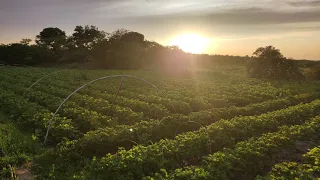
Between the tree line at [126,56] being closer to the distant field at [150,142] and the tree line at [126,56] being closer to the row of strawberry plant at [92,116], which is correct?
the distant field at [150,142]

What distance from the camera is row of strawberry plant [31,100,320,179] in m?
8.01

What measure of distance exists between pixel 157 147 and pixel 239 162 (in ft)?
7.78

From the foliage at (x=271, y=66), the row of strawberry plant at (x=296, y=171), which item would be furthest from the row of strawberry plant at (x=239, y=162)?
the foliage at (x=271, y=66)

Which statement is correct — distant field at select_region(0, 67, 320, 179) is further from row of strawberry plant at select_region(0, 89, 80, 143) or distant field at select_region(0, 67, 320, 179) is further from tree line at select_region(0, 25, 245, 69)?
tree line at select_region(0, 25, 245, 69)

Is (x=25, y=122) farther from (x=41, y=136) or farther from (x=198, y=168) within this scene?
(x=198, y=168)

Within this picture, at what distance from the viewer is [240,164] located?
27.4ft

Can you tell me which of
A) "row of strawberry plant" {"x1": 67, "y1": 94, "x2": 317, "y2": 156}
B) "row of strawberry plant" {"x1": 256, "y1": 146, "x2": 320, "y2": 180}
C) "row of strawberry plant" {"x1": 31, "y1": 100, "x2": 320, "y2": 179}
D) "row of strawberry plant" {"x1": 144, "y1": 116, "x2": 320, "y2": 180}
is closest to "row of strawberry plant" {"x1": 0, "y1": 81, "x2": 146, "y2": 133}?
"row of strawberry plant" {"x1": 67, "y1": 94, "x2": 317, "y2": 156}

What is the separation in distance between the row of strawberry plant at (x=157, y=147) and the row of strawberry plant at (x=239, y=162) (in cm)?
37

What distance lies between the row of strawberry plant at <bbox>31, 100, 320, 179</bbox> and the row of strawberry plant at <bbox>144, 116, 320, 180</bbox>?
370 mm

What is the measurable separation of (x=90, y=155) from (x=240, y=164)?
4.52 meters

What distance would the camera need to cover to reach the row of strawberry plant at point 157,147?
801cm

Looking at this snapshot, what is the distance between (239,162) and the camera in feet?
27.4

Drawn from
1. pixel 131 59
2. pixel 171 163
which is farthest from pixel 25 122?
pixel 131 59

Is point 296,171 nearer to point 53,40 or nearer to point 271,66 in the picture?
point 271,66
